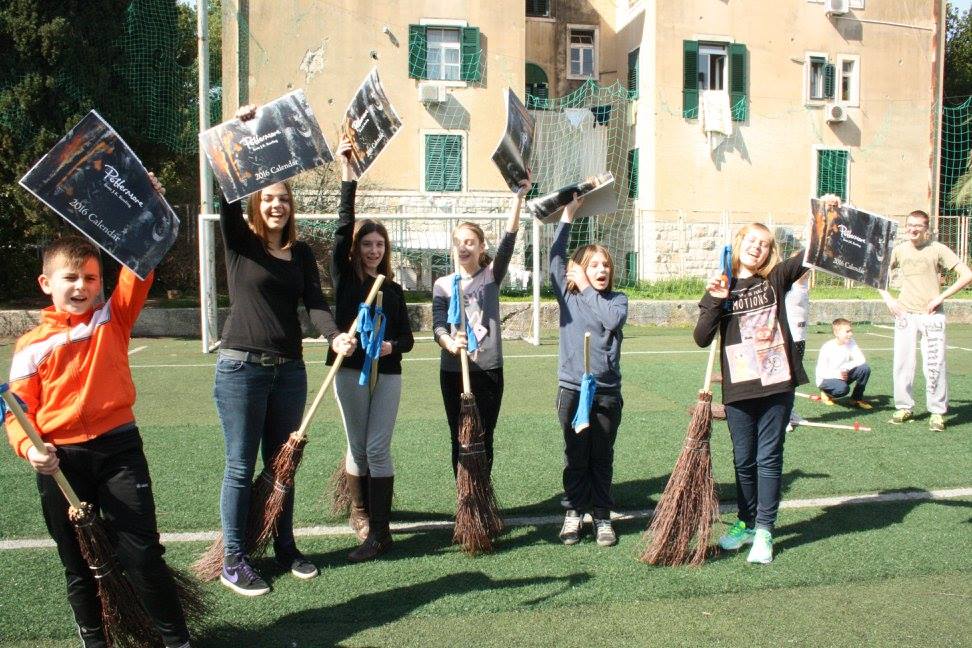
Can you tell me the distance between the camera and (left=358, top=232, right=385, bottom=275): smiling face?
4418mm

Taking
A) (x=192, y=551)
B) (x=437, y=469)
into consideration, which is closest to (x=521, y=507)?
(x=437, y=469)

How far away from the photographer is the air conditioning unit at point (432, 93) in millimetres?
20328

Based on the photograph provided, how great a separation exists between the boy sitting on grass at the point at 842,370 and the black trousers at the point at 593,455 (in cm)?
444

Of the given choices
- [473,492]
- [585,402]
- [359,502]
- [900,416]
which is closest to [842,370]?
[900,416]

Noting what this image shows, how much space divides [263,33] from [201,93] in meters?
8.90

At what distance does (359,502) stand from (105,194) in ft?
6.97

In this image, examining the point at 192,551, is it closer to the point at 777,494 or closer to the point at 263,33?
the point at 777,494

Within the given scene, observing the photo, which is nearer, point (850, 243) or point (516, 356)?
point (850, 243)

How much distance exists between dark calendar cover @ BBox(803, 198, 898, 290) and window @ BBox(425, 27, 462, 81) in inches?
684

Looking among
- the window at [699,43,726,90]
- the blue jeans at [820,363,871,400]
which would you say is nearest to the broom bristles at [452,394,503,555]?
the blue jeans at [820,363,871,400]

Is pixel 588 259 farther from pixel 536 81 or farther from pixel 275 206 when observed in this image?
pixel 536 81

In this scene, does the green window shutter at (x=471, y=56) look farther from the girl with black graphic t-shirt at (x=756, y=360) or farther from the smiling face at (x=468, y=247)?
the girl with black graphic t-shirt at (x=756, y=360)

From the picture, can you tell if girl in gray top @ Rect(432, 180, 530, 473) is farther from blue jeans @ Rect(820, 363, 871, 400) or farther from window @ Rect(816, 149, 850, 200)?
window @ Rect(816, 149, 850, 200)

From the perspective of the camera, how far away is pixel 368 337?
4230mm
